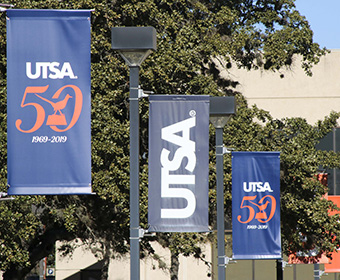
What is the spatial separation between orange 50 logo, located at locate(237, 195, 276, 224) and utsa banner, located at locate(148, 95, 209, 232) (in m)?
8.42

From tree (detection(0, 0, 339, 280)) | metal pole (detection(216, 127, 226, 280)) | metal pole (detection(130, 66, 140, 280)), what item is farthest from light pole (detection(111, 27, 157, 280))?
tree (detection(0, 0, 339, 280))

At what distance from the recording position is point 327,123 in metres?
28.2

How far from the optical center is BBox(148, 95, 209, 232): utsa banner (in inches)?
456

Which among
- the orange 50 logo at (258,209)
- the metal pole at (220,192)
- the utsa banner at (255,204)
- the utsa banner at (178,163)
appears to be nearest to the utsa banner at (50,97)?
the utsa banner at (178,163)

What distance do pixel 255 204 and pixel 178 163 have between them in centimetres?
916

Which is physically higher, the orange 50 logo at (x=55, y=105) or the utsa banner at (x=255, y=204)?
the orange 50 logo at (x=55, y=105)

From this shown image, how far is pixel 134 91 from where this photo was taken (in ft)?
35.5

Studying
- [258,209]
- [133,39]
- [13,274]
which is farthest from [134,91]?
[13,274]

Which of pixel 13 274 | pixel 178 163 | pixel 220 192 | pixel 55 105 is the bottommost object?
pixel 13 274

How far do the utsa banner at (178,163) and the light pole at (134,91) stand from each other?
86 centimetres

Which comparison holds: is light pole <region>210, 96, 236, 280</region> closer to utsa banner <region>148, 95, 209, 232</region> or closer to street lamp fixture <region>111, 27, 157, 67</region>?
utsa banner <region>148, 95, 209, 232</region>

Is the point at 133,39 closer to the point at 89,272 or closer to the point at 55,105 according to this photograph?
the point at 55,105

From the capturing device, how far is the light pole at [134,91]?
10461mm

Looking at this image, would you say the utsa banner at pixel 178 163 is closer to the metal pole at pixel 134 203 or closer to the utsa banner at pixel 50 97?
the metal pole at pixel 134 203
